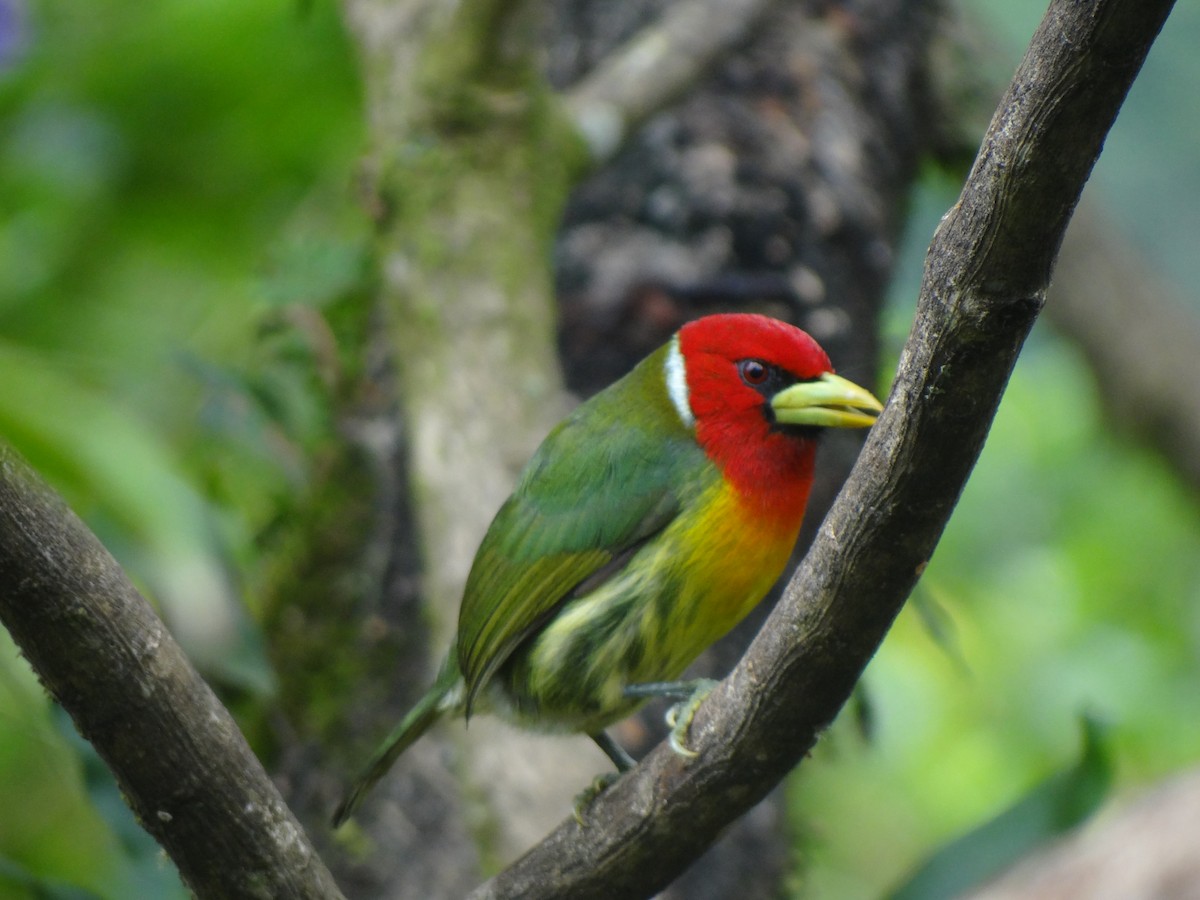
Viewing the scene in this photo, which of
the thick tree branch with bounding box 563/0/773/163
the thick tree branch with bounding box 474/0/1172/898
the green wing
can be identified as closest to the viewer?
the thick tree branch with bounding box 474/0/1172/898

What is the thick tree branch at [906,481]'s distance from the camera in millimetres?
1127

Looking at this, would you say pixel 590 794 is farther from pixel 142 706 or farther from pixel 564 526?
pixel 142 706

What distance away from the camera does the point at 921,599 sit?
10.2ft

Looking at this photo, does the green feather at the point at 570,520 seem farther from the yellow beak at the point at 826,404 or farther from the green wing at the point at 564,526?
the yellow beak at the point at 826,404

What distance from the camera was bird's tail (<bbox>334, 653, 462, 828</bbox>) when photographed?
Answer: 2.39 m

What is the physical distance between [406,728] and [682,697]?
1.71 ft

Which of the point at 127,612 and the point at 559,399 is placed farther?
the point at 559,399

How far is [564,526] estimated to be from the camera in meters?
2.31

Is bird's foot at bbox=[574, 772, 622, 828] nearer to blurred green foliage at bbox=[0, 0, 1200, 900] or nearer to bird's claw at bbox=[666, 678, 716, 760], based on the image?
bird's claw at bbox=[666, 678, 716, 760]

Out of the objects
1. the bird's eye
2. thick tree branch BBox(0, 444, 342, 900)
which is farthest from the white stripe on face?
thick tree branch BBox(0, 444, 342, 900)

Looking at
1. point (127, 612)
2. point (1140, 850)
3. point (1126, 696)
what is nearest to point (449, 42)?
point (127, 612)

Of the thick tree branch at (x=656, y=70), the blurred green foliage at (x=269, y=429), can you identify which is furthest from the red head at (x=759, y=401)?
the thick tree branch at (x=656, y=70)

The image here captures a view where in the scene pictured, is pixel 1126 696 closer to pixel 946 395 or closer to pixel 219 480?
pixel 219 480

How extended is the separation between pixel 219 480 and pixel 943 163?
2.73 m
